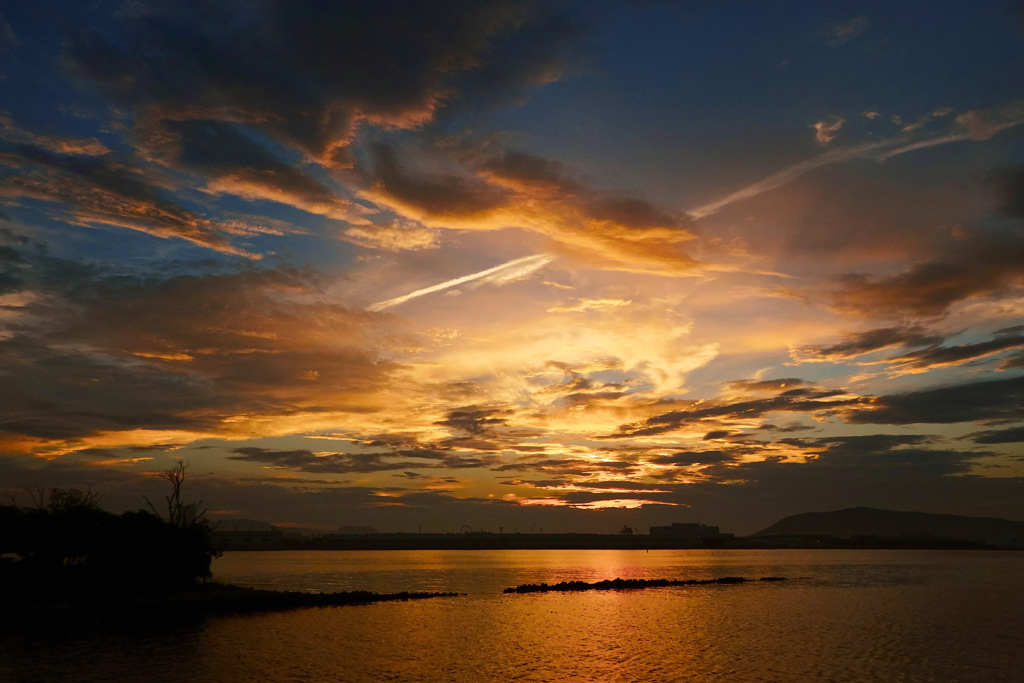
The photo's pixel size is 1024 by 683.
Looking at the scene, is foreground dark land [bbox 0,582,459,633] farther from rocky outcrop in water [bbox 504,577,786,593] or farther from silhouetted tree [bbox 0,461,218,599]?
rocky outcrop in water [bbox 504,577,786,593]

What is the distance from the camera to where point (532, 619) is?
77688 mm

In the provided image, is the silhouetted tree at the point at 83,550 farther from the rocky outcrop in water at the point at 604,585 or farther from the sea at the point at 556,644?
the rocky outcrop in water at the point at 604,585

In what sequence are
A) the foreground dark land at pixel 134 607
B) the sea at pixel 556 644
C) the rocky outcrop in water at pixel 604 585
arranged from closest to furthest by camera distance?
1. the sea at pixel 556 644
2. the foreground dark land at pixel 134 607
3. the rocky outcrop in water at pixel 604 585

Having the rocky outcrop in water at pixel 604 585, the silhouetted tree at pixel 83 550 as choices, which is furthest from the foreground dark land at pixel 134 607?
the rocky outcrop in water at pixel 604 585

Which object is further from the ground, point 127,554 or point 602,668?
point 127,554

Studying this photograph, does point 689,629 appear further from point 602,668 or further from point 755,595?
point 755,595

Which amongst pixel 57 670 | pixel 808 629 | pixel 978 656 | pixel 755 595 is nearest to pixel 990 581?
pixel 755 595

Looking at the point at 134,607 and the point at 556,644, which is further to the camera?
the point at 134,607

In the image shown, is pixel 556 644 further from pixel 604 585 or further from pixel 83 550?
pixel 604 585

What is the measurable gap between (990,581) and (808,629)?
327ft

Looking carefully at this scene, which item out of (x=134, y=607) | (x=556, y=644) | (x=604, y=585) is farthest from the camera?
(x=604, y=585)

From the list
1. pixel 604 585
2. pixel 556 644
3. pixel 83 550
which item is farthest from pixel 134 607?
pixel 604 585

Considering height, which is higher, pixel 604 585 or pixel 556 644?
pixel 604 585

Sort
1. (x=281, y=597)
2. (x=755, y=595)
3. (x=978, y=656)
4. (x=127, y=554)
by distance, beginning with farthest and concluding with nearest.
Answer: (x=755, y=595), (x=281, y=597), (x=127, y=554), (x=978, y=656)
